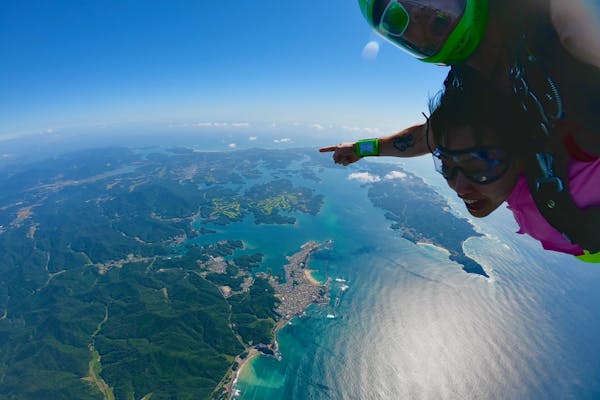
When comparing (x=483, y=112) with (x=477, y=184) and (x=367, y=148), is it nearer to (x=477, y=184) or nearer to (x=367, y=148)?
(x=477, y=184)

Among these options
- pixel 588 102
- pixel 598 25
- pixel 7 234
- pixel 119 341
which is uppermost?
pixel 598 25

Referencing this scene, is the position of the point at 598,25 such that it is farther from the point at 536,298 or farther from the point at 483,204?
the point at 536,298

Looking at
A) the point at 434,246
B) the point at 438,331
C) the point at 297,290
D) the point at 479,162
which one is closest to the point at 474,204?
the point at 479,162

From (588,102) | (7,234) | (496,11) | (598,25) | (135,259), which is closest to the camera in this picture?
(598,25)

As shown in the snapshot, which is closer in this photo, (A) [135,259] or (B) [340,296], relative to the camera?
(B) [340,296]

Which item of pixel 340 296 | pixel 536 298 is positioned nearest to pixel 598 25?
pixel 340 296

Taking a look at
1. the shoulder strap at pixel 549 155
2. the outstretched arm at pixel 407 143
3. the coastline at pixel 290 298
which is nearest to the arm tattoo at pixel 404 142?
the outstretched arm at pixel 407 143

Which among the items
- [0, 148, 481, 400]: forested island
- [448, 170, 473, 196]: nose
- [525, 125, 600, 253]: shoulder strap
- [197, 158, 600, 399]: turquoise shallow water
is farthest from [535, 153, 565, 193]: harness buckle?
[0, 148, 481, 400]: forested island
